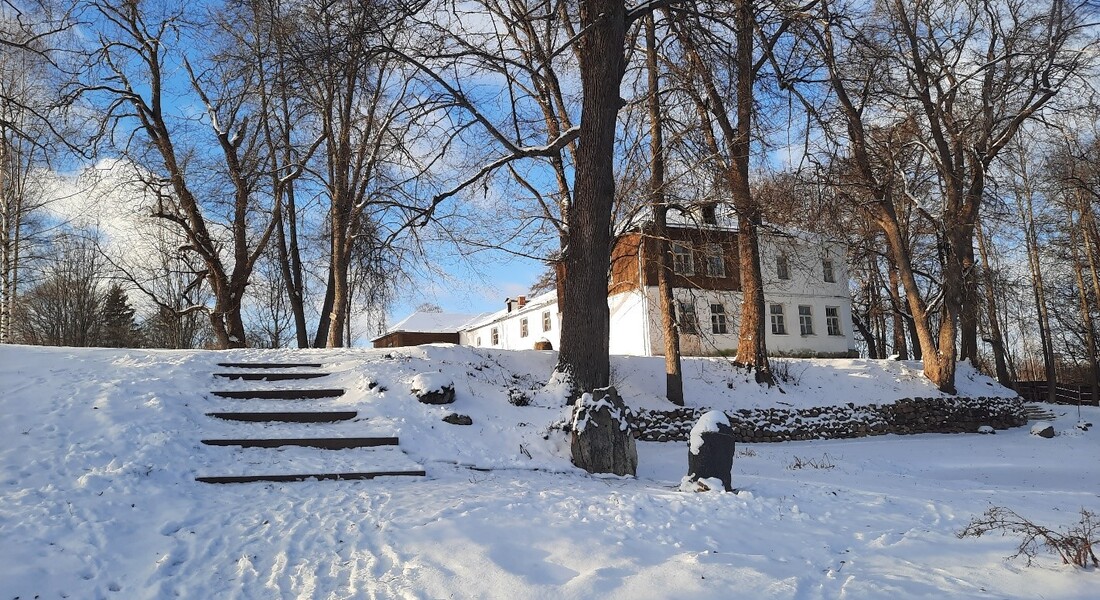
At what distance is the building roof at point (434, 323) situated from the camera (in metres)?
48.8

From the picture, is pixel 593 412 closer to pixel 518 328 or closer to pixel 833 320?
pixel 833 320

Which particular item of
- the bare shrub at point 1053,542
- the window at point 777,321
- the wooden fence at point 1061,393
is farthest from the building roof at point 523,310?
the bare shrub at point 1053,542

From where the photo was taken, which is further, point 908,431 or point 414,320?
point 414,320

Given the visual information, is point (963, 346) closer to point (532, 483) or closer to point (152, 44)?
point (532, 483)

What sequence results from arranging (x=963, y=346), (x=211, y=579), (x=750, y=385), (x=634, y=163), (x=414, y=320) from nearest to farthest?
1. (x=211, y=579)
2. (x=634, y=163)
3. (x=750, y=385)
4. (x=963, y=346)
5. (x=414, y=320)

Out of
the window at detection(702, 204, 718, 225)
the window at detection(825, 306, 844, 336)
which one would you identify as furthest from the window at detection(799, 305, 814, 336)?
the window at detection(702, 204, 718, 225)

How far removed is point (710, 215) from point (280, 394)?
1155 cm

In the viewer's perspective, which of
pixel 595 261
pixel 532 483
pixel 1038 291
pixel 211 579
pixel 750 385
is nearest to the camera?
pixel 211 579

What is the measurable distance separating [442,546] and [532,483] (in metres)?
2.53

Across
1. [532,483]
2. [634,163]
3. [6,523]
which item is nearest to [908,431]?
[634,163]

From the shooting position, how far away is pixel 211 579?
13.8 feet

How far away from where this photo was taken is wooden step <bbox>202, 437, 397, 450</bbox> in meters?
7.64

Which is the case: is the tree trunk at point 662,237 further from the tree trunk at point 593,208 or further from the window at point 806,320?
the window at point 806,320

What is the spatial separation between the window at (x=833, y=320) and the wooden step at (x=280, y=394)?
28.4 metres
